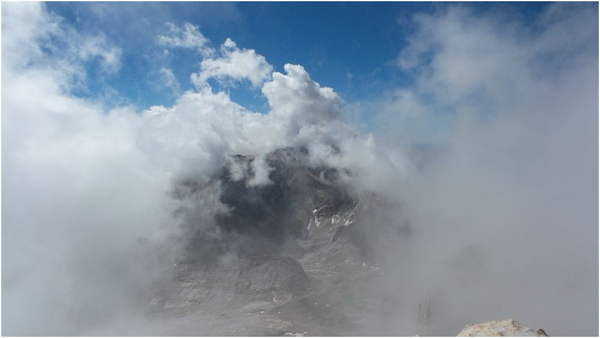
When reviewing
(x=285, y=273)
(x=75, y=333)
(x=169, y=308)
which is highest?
(x=285, y=273)

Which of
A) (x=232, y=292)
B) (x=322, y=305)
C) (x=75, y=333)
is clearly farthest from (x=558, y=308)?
(x=75, y=333)

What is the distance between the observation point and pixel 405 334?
13288 centimetres

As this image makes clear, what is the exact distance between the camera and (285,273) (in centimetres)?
19962

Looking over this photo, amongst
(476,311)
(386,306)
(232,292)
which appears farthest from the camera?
(232,292)

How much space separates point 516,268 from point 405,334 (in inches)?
3910

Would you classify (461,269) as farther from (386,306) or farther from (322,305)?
(322,305)

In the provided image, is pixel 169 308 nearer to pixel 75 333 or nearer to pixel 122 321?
pixel 122 321

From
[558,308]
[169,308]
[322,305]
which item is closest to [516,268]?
[558,308]

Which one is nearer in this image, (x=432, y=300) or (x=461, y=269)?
(x=432, y=300)

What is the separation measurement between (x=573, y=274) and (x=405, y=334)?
364 ft

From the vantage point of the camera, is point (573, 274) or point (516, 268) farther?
point (516, 268)

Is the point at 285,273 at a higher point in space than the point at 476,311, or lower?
higher

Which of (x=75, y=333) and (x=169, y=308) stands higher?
(x=169, y=308)

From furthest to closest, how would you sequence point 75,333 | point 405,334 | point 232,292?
point 232,292
point 75,333
point 405,334
